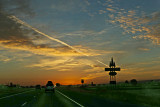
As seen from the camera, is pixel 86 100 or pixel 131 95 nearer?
pixel 86 100

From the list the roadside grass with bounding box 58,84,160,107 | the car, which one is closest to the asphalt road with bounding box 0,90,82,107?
the roadside grass with bounding box 58,84,160,107

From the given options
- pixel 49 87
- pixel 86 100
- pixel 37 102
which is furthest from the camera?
pixel 49 87

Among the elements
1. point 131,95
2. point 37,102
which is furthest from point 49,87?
point 37,102

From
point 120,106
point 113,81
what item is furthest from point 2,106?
point 113,81

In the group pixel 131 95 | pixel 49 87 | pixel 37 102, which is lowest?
pixel 37 102

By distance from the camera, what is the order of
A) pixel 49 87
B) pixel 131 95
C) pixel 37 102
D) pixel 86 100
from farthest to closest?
pixel 49 87 < pixel 131 95 < pixel 86 100 < pixel 37 102

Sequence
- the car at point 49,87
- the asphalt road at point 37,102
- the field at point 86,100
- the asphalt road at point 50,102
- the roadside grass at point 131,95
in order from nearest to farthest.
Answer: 1. the asphalt road at point 50,102
2. the asphalt road at point 37,102
3. the field at point 86,100
4. the roadside grass at point 131,95
5. the car at point 49,87

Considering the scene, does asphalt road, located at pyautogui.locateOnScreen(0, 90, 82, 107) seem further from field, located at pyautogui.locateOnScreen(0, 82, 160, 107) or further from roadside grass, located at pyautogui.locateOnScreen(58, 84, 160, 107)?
roadside grass, located at pyautogui.locateOnScreen(58, 84, 160, 107)

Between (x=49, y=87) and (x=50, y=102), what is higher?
(x=49, y=87)

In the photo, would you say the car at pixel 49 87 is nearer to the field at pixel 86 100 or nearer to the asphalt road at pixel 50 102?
the field at pixel 86 100

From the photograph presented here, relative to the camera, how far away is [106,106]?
49.4 ft

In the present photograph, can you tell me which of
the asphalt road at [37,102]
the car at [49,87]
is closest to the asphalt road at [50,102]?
the asphalt road at [37,102]

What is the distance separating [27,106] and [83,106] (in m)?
3.83

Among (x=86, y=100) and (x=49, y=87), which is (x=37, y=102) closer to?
(x=86, y=100)
